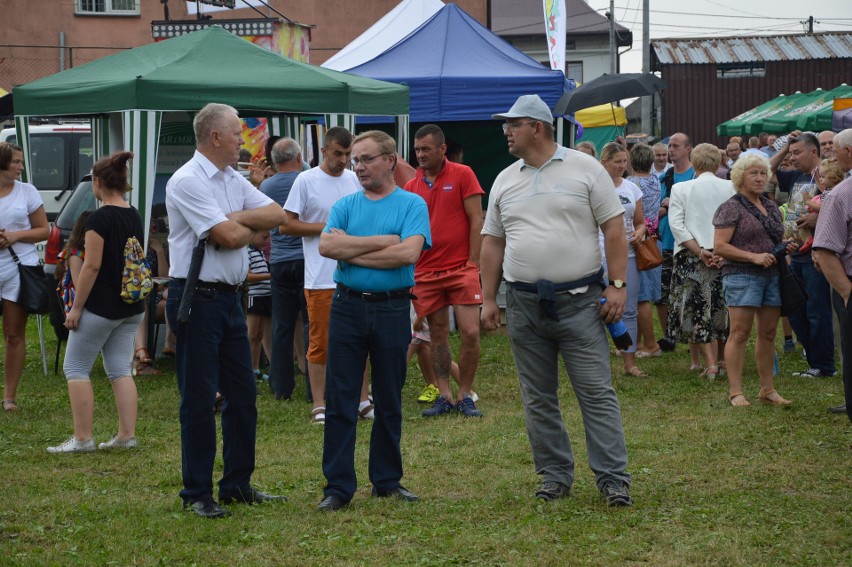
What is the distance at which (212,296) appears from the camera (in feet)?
17.7

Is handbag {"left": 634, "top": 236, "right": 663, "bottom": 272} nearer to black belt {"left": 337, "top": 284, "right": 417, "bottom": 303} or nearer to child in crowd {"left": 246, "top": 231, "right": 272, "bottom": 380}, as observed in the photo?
child in crowd {"left": 246, "top": 231, "right": 272, "bottom": 380}

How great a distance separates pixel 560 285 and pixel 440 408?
10.1ft

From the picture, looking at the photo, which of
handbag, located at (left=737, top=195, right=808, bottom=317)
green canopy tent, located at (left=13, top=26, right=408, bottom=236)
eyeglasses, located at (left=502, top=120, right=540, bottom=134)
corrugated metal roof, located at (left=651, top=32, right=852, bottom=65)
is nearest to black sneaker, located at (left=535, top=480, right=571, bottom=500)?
eyeglasses, located at (left=502, top=120, right=540, bottom=134)

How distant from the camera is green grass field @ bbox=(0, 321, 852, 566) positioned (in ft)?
15.9

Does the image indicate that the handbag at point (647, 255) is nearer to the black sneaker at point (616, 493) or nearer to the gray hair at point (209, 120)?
the black sneaker at point (616, 493)

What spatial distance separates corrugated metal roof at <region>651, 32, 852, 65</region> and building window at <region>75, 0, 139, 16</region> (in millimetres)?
20855

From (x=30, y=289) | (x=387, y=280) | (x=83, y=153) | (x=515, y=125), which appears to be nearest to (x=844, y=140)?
(x=515, y=125)

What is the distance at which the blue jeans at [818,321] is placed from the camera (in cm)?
976

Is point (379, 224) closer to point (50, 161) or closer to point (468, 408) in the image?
point (468, 408)

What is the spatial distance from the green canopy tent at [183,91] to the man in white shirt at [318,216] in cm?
258

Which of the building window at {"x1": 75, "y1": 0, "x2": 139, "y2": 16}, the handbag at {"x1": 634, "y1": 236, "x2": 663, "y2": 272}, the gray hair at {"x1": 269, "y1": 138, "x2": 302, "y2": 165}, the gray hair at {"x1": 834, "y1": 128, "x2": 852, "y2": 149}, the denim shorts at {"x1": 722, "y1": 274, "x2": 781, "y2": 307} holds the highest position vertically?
the building window at {"x1": 75, "y1": 0, "x2": 139, "y2": 16}

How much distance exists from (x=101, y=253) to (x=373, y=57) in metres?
8.17

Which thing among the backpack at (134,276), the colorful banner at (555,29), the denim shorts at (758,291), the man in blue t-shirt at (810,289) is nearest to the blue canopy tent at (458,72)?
the colorful banner at (555,29)

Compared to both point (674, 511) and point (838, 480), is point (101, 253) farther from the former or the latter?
point (838, 480)
